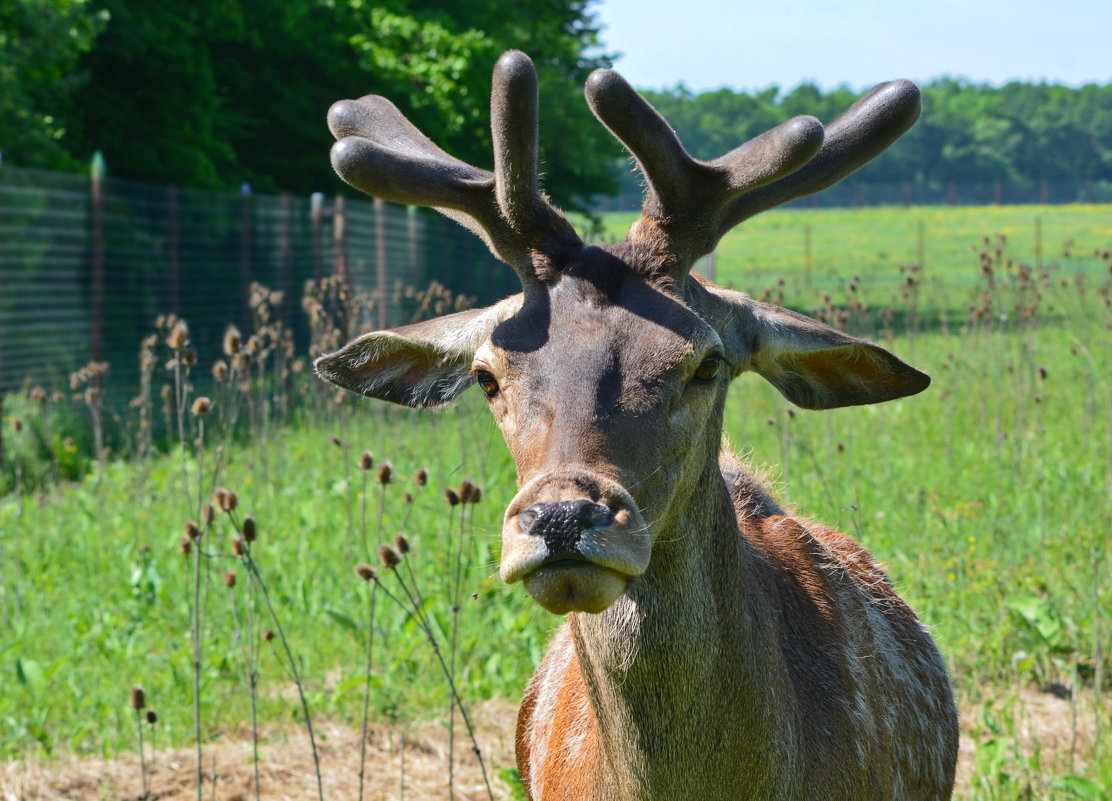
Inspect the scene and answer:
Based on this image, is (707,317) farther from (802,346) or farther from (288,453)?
(288,453)

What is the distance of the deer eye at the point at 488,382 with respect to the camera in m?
2.95

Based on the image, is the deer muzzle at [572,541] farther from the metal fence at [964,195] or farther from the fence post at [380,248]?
the metal fence at [964,195]

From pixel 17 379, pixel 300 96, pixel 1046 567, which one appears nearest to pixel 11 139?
pixel 17 379

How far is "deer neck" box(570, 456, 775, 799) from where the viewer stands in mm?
2900

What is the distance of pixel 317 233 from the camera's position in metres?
16.0

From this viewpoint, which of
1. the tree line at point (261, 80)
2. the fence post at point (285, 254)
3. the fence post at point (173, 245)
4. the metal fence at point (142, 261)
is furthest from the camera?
the fence post at point (285, 254)

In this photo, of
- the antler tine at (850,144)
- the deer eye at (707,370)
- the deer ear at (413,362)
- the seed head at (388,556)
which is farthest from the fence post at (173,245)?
the deer eye at (707,370)

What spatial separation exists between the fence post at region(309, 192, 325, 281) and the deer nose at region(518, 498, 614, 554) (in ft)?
46.5

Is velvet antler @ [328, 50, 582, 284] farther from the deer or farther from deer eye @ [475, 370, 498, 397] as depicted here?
Answer: deer eye @ [475, 370, 498, 397]

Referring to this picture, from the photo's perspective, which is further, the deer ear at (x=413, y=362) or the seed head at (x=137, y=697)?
the seed head at (x=137, y=697)

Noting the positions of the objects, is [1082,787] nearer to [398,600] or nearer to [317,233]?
[398,600]

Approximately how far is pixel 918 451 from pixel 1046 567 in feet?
9.91

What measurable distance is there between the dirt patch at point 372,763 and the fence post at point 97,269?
25.5ft

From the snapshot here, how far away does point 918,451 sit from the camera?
30.4ft
